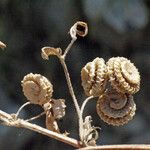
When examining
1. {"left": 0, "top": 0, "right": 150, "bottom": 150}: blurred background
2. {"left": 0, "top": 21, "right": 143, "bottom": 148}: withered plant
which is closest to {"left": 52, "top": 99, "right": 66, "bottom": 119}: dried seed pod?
{"left": 0, "top": 21, "right": 143, "bottom": 148}: withered plant

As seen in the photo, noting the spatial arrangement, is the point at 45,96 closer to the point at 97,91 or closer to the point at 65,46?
the point at 97,91

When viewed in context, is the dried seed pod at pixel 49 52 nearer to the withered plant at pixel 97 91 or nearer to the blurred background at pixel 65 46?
the withered plant at pixel 97 91

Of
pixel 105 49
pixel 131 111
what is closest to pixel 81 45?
pixel 105 49

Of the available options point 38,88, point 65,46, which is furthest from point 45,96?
point 65,46

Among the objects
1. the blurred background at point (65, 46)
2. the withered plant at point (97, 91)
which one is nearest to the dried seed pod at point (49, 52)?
the withered plant at point (97, 91)

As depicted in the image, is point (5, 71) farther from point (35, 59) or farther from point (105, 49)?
point (105, 49)

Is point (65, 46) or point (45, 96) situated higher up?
point (65, 46)
